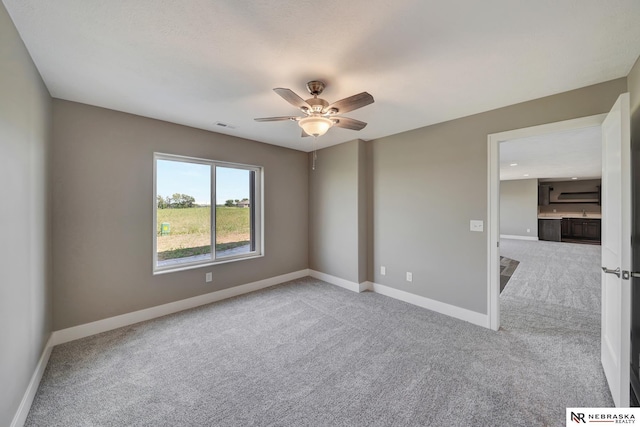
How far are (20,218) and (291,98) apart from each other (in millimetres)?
2066

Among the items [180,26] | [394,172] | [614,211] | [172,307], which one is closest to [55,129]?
[180,26]

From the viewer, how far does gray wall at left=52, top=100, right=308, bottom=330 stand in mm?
2555

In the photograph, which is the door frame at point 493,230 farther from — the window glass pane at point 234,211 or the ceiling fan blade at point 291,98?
the window glass pane at point 234,211

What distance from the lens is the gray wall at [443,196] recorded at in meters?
2.58

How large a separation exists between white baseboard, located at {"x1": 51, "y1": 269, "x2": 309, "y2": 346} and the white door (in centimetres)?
389

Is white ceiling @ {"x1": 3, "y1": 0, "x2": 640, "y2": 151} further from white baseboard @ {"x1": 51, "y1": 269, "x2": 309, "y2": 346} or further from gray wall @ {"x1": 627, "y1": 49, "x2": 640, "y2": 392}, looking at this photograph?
white baseboard @ {"x1": 51, "y1": 269, "x2": 309, "y2": 346}

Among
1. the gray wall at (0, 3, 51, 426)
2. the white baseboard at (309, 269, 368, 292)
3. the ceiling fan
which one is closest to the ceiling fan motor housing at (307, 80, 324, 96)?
the ceiling fan

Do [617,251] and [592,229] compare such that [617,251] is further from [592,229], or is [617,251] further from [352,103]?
[592,229]

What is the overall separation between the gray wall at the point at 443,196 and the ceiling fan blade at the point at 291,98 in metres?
2.04

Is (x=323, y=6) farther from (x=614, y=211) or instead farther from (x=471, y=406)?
(x=471, y=406)

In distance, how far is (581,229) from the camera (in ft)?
31.4

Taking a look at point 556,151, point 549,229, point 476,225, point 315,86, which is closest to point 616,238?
point 476,225

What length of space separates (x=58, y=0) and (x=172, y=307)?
310 cm

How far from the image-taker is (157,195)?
10.5 feet
